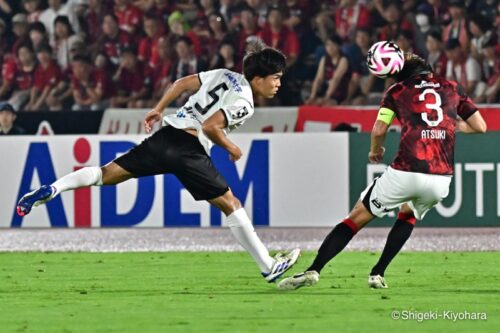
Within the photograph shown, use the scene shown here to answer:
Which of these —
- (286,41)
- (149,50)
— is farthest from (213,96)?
(149,50)

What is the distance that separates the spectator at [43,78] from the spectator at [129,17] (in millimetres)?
1180

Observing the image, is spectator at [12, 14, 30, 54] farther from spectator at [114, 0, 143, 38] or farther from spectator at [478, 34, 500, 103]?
spectator at [478, 34, 500, 103]

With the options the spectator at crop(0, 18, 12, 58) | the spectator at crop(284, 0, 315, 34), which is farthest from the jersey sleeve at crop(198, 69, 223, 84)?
the spectator at crop(0, 18, 12, 58)

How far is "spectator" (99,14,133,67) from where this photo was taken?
20703mm

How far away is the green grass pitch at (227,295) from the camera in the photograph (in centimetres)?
803

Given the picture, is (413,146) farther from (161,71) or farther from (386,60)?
(161,71)

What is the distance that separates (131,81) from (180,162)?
996 cm

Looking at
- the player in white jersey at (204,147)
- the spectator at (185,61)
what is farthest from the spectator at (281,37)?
the player in white jersey at (204,147)

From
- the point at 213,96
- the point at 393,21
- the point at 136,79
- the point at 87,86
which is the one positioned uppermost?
the point at 393,21

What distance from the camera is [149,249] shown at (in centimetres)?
1492

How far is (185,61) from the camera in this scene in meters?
19.8

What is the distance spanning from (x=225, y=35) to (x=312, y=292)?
10.1 m

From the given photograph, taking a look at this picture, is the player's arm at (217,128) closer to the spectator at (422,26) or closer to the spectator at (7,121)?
the spectator at (7,121)

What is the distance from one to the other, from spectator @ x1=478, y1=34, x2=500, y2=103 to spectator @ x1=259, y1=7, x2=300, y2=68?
2634mm
